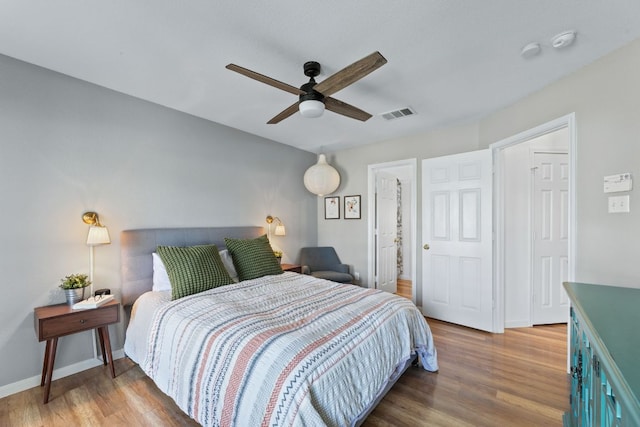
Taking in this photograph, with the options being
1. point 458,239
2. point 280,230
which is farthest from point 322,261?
point 458,239

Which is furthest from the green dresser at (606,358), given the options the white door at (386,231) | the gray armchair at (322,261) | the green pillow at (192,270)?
the gray armchair at (322,261)

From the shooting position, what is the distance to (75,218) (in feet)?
7.60

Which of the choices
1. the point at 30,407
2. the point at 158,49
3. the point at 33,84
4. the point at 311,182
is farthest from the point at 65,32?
the point at 311,182

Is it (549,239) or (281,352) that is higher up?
(549,239)

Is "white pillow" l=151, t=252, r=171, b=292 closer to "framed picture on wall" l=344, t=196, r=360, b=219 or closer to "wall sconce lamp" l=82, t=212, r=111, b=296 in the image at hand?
"wall sconce lamp" l=82, t=212, r=111, b=296

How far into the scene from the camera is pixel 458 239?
3.36m

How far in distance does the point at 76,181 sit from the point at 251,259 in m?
1.68

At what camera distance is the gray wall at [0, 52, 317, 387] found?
2.04 metres

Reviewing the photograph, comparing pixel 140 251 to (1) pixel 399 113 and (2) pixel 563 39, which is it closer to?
(1) pixel 399 113

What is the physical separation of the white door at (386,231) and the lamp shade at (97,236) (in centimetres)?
342

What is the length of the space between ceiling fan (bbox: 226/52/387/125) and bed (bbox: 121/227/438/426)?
1.46 metres

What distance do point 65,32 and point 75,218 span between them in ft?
4.64

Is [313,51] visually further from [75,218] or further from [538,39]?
[75,218]

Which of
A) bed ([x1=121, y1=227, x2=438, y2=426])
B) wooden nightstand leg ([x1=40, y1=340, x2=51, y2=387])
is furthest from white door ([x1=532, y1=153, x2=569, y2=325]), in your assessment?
wooden nightstand leg ([x1=40, y1=340, x2=51, y2=387])
